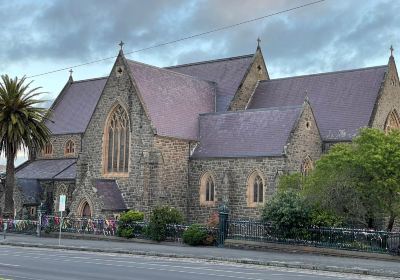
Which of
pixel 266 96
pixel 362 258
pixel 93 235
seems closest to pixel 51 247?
pixel 93 235

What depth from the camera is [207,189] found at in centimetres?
4250

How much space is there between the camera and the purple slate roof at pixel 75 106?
5566 centimetres

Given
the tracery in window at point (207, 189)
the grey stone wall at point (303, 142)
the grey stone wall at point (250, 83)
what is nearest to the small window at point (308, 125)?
the grey stone wall at point (303, 142)

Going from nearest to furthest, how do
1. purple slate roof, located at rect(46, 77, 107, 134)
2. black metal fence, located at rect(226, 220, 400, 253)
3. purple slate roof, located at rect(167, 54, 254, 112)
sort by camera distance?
black metal fence, located at rect(226, 220, 400, 253), purple slate roof, located at rect(167, 54, 254, 112), purple slate roof, located at rect(46, 77, 107, 134)

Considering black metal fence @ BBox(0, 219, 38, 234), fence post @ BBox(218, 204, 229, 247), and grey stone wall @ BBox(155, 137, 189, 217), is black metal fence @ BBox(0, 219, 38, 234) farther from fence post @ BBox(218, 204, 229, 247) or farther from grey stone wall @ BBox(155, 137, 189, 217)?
fence post @ BBox(218, 204, 229, 247)

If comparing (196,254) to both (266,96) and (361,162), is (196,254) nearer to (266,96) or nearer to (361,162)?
(361,162)

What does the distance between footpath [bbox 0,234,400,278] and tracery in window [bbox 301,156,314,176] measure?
35.6 feet

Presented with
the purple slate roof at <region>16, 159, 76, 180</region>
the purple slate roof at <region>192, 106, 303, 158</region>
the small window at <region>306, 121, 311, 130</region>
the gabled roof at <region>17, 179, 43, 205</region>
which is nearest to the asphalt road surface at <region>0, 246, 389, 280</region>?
the purple slate roof at <region>192, 106, 303, 158</region>

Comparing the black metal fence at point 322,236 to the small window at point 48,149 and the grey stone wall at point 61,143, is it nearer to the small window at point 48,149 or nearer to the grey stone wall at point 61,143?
the grey stone wall at point 61,143

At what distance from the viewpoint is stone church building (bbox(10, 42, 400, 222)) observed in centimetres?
3988

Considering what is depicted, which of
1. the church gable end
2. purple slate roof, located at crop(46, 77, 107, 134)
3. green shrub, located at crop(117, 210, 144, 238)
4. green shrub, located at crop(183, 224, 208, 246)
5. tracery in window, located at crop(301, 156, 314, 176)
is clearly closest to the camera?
green shrub, located at crop(183, 224, 208, 246)

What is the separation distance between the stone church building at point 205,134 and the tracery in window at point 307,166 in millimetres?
63

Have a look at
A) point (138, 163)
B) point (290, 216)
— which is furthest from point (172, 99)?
point (290, 216)

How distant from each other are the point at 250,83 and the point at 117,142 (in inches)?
474
